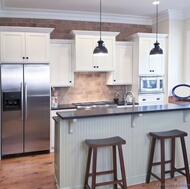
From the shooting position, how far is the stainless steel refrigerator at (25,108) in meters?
4.47

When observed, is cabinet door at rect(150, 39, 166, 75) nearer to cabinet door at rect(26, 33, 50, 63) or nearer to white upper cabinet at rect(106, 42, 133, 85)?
white upper cabinet at rect(106, 42, 133, 85)

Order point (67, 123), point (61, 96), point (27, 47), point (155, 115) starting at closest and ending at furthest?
point (67, 123) < point (155, 115) < point (27, 47) < point (61, 96)

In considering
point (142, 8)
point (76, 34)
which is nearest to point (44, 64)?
point (76, 34)

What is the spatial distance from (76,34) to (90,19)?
2.37 ft

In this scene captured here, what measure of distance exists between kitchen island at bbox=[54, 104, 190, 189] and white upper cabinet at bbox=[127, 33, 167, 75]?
1953 mm

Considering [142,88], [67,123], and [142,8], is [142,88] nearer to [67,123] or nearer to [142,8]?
[142,8]

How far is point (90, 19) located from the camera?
5.50 meters

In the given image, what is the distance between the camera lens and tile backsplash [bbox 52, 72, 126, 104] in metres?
5.45

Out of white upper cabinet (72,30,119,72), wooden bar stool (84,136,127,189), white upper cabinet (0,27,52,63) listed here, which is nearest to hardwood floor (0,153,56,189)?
wooden bar stool (84,136,127,189)

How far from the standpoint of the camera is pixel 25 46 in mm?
4570

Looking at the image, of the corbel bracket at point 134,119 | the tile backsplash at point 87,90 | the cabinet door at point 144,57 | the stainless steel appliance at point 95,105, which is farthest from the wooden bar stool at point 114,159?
the cabinet door at point 144,57

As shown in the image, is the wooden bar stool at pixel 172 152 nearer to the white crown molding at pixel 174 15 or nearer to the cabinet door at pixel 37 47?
the cabinet door at pixel 37 47

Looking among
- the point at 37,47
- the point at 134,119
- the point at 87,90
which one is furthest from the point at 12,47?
the point at 134,119

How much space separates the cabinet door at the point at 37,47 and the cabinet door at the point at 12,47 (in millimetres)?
108
